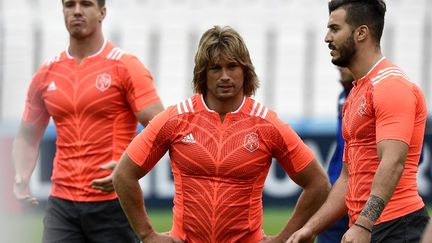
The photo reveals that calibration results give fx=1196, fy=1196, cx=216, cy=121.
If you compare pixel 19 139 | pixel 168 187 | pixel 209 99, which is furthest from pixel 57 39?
pixel 209 99

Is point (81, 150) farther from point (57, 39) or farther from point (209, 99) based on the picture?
point (57, 39)

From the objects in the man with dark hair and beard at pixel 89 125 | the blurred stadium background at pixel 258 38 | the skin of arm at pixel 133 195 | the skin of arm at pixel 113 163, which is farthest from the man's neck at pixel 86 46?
the blurred stadium background at pixel 258 38

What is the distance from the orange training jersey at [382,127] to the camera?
567 cm

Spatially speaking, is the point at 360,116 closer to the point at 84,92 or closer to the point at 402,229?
the point at 402,229

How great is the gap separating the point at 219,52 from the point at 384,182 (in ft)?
3.62

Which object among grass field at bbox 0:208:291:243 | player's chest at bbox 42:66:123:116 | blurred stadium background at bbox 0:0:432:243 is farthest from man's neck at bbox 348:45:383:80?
blurred stadium background at bbox 0:0:432:243

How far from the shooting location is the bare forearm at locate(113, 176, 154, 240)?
6.25 m

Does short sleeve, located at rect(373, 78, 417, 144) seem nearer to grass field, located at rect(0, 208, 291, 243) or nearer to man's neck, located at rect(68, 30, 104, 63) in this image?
man's neck, located at rect(68, 30, 104, 63)

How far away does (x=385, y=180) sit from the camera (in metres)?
5.58

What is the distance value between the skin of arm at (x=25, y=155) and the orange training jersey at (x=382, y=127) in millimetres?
2454

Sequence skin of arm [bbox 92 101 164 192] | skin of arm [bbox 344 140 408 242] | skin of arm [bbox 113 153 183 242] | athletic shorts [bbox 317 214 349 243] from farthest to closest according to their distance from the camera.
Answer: athletic shorts [bbox 317 214 349 243] → skin of arm [bbox 92 101 164 192] → skin of arm [bbox 113 153 183 242] → skin of arm [bbox 344 140 408 242]

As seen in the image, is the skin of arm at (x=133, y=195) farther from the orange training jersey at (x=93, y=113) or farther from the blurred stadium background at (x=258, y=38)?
the blurred stadium background at (x=258, y=38)

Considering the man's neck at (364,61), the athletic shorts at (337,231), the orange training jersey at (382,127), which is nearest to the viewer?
the orange training jersey at (382,127)

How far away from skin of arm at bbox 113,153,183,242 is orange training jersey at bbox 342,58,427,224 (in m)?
1.02
